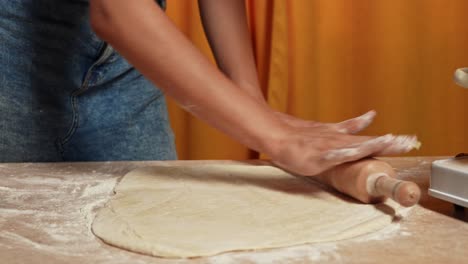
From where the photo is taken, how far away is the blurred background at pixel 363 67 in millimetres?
2012

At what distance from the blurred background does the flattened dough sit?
0.87 m

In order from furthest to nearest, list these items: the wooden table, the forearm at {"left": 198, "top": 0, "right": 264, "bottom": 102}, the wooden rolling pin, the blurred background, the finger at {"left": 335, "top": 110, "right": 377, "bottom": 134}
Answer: the blurred background → the forearm at {"left": 198, "top": 0, "right": 264, "bottom": 102} → the finger at {"left": 335, "top": 110, "right": 377, "bottom": 134} → the wooden rolling pin → the wooden table

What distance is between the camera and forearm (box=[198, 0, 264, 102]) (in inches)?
52.6

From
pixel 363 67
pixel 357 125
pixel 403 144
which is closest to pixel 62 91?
pixel 357 125

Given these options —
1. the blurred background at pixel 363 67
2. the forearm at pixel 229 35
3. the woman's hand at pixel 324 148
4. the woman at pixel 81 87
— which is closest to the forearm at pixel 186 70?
the woman's hand at pixel 324 148

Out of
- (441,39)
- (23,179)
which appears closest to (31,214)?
(23,179)

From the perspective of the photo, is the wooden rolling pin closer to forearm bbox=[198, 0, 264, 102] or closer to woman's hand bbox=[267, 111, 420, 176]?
woman's hand bbox=[267, 111, 420, 176]

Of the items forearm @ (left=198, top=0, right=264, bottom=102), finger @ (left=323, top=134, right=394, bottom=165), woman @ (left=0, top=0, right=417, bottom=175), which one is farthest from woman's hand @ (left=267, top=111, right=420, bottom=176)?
forearm @ (left=198, top=0, right=264, bottom=102)

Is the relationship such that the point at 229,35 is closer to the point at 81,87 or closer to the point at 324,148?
the point at 81,87

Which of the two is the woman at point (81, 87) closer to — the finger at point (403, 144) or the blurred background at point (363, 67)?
the finger at point (403, 144)

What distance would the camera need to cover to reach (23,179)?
1.15 metres

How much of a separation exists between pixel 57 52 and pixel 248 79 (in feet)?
1.23

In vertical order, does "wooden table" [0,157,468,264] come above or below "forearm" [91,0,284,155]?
below

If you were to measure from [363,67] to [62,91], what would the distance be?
38.5 inches
